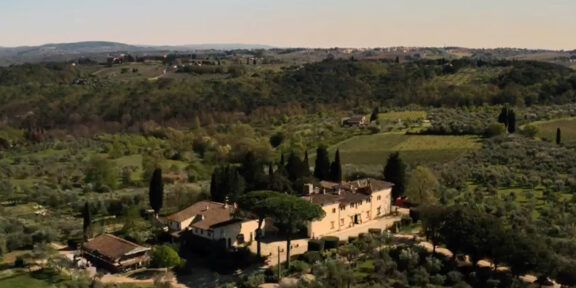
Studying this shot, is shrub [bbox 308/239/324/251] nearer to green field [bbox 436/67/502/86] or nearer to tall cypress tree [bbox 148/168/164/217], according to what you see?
tall cypress tree [bbox 148/168/164/217]

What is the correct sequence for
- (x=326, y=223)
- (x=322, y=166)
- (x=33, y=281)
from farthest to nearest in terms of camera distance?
(x=322, y=166), (x=326, y=223), (x=33, y=281)

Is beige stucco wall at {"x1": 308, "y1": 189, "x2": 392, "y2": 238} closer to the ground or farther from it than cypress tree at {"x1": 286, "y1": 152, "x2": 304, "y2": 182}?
closer to the ground

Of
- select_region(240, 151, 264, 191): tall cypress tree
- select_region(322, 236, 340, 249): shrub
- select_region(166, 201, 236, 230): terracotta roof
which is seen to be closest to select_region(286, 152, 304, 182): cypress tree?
select_region(240, 151, 264, 191): tall cypress tree

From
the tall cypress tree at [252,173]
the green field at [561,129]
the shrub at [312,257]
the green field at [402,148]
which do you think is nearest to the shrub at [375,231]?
the shrub at [312,257]

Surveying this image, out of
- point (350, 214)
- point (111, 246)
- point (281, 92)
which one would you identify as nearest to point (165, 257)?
point (111, 246)

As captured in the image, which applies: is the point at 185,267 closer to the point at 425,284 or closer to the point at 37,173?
the point at 425,284

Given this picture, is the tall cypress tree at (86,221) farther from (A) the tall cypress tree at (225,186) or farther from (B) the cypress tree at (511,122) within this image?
(B) the cypress tree at (511,122)

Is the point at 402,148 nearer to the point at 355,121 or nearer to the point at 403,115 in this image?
the point at 355,121
